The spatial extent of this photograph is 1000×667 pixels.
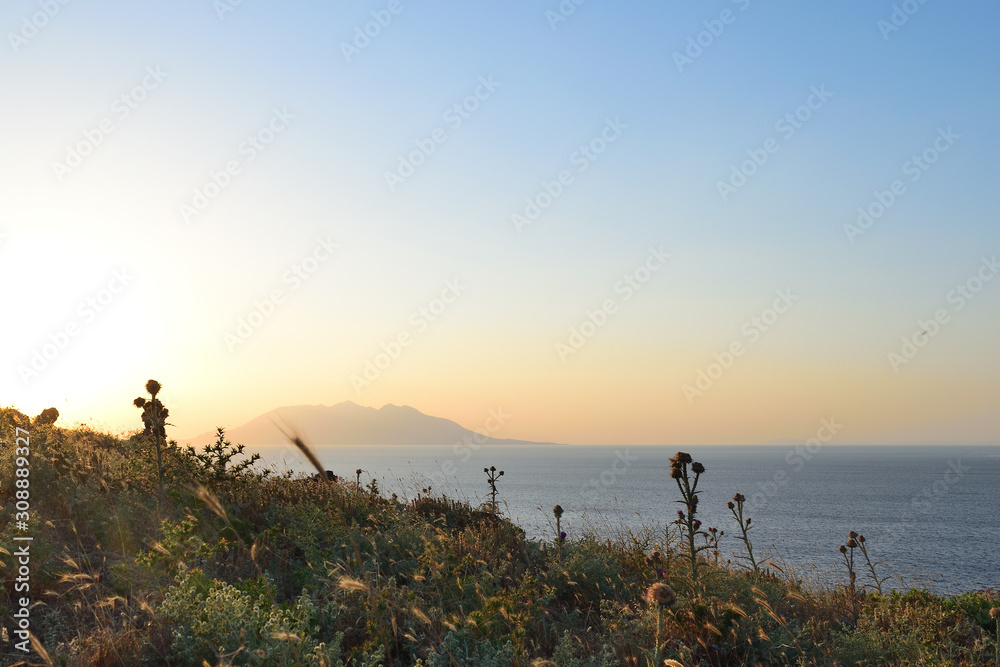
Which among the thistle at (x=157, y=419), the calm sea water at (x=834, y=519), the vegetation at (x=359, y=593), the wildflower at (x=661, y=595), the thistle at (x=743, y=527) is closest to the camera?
the wildflower at (x=661, y=595)

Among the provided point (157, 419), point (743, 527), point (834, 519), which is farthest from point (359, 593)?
point (834, 519)

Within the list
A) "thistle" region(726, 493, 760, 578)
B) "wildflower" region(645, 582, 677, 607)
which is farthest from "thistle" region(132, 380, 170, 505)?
"thistle" region(726, 493, 760, 578)

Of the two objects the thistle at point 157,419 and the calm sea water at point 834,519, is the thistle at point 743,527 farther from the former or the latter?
the thistle at point 157,419

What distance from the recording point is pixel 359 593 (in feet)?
17.9

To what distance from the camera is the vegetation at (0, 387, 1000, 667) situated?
13.7 ft

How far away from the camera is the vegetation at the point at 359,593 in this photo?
4.18 metres

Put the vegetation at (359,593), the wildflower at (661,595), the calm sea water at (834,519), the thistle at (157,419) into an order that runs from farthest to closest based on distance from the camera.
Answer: the calm sea water at (834,519) < the thistle at (157,419) < the vegetation at (359,593) < the wildflower at (661,595)

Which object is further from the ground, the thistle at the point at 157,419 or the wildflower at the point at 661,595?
the thistle at the point at 157,419

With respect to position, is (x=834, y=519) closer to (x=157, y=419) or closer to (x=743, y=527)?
(x=743, y=527)

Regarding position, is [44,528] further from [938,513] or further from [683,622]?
[938,513]

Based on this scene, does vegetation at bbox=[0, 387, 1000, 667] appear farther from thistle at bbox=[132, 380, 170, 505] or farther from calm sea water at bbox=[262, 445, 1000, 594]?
calm sea water at bbox=[262, 445, 1000, 594]

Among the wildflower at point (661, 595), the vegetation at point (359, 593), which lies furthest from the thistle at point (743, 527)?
the wildflower at point (661, 595)

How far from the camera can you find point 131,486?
8375 mm

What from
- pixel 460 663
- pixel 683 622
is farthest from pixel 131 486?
pixel 683 622
